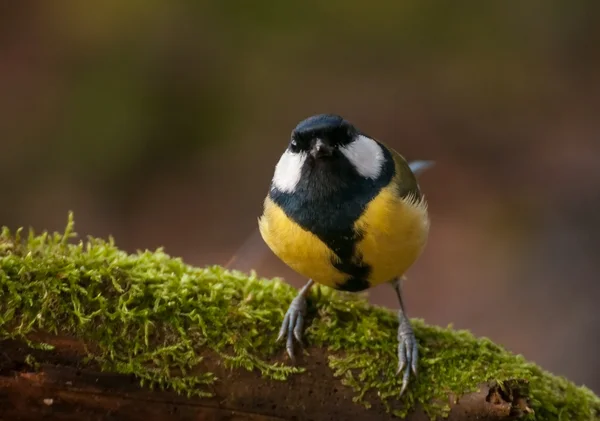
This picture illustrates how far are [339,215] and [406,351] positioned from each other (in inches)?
17.8

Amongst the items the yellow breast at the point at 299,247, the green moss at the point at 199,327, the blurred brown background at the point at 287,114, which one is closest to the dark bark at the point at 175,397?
the green moss at the point at 199,327

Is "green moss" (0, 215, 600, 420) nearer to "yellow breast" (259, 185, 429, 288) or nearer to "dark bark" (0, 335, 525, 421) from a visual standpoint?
"dark bark" (0, 335, 525, 421)

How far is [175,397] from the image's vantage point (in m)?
1.65

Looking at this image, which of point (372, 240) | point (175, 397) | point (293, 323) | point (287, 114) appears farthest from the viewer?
point (287, 114)

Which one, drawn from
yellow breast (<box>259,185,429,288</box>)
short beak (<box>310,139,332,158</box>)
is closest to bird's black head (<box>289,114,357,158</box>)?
short beak (<box>310,139,332,158</box>)

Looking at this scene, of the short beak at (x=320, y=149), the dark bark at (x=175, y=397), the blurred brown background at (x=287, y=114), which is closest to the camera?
the dark bark at (x=175, y=397)

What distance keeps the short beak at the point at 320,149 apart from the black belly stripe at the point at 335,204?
0.04 m

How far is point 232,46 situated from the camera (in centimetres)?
559

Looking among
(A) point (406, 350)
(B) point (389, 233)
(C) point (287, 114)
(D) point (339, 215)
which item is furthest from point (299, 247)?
(C) point (287, 114)

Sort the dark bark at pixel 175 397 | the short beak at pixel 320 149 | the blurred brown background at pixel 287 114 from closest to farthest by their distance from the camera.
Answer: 1. the dark bark at pixel 175 397
2. the short beak at pixel 320 149
3. the blurred brown background at pixel 287 114

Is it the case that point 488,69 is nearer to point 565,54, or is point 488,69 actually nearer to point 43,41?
point 565,54

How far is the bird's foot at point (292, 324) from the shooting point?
1.79m

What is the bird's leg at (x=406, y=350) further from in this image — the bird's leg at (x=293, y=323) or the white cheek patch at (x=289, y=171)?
the white cheek patch at (x=289, y=171)

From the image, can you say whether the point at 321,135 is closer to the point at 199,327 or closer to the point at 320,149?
the point at 320,149
